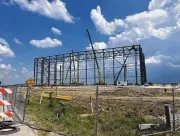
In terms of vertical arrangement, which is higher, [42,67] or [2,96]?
[42,67]

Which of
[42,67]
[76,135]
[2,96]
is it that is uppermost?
[42,67]

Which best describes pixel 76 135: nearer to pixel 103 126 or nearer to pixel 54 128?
pixel 54 128

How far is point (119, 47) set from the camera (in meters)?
58.7

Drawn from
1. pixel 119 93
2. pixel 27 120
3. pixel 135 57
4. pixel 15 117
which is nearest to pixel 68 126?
pixel 27 120

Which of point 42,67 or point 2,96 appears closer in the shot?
point 2,96

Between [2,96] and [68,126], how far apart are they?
10.8 feet

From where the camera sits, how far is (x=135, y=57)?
5678cm

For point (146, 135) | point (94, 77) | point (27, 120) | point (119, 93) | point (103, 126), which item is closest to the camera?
point (146, 135)

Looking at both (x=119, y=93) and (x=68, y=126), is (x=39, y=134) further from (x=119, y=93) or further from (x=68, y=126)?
(x=119, y=93)

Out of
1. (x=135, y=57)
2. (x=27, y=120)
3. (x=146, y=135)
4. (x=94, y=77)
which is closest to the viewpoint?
(x=146, y=135)

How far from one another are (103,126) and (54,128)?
7.00 feet

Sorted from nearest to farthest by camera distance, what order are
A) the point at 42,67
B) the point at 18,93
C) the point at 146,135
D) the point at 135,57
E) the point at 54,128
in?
the point at 146,135
the point at 54,128
the point at 18,93
the point at 135,57
the point at 42,67

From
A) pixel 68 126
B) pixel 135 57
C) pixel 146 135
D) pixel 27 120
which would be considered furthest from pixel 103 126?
pixel 135 57

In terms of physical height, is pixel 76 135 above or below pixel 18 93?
below
